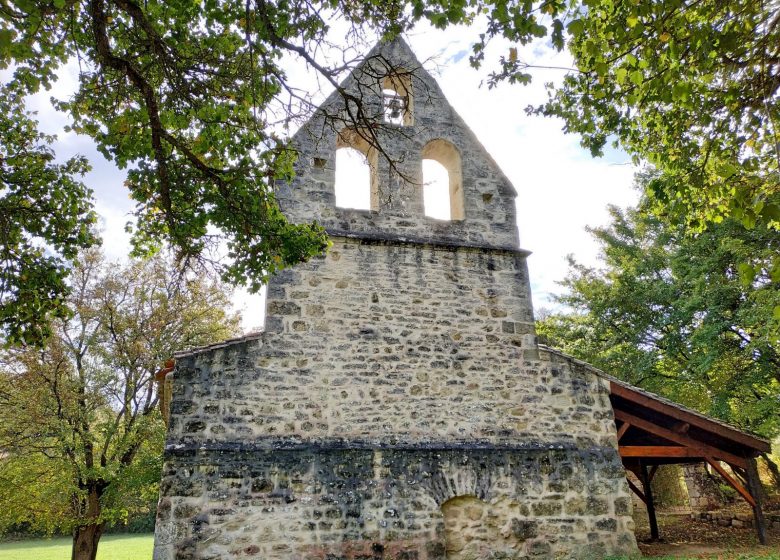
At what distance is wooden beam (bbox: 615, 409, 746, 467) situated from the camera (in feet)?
27.3

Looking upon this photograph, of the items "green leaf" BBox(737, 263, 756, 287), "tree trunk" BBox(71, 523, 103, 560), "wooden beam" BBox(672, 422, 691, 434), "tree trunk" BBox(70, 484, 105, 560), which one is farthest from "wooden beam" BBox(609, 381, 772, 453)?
"tree trunk" BBox(71, 523, 103, 560)

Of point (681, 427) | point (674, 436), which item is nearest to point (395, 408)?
point (674, 436)

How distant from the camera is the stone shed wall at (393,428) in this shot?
6.38 metres

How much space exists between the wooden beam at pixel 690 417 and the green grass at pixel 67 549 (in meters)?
19.8

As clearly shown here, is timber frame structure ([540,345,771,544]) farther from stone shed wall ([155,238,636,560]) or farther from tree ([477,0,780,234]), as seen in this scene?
tree ([477,0,780,234])

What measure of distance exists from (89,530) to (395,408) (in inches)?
397

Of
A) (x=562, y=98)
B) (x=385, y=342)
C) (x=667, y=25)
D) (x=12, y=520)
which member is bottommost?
(x=12, y=520)

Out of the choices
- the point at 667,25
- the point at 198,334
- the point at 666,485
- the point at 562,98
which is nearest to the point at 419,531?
the point at 562,98

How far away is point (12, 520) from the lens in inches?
478

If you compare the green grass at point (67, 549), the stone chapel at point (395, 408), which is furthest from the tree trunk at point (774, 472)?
the green grass at point (67, 549)

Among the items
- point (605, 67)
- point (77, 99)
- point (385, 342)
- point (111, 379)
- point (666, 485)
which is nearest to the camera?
point (605, 67)

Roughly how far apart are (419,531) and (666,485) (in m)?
15.7

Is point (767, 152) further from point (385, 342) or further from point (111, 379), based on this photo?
point (111, 379)

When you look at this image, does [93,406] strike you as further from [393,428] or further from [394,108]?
[394,108]
